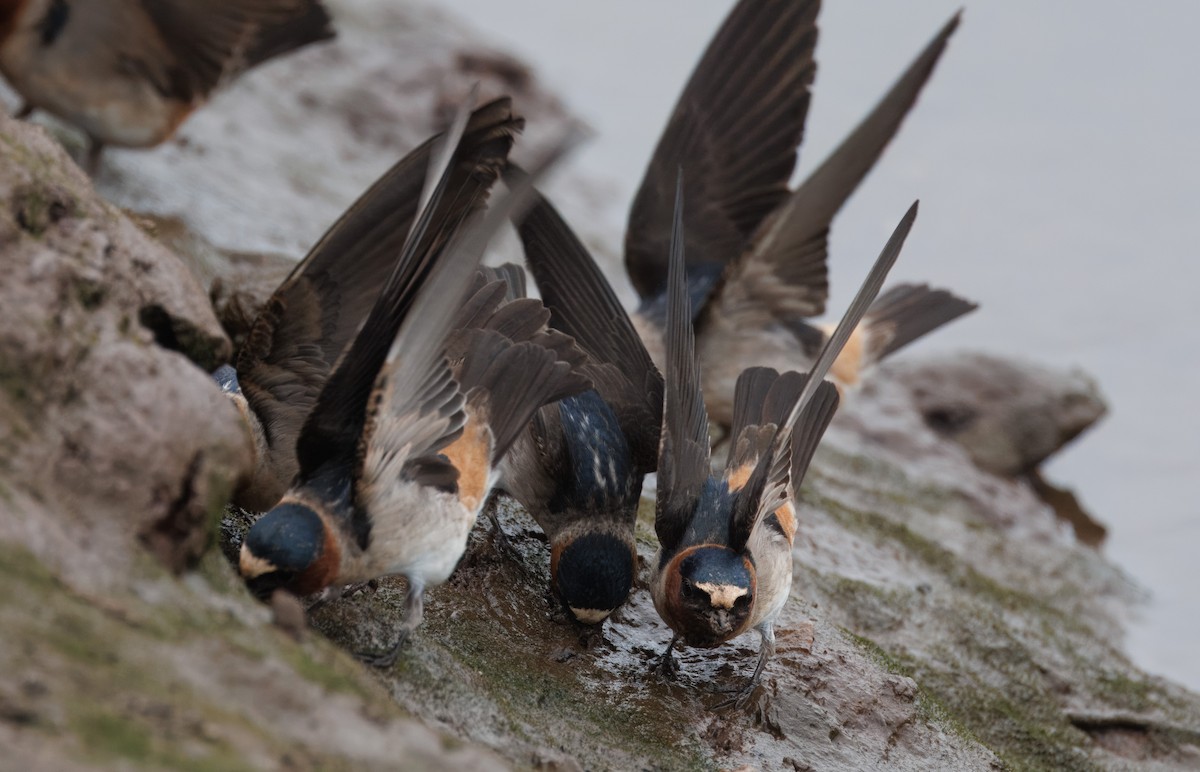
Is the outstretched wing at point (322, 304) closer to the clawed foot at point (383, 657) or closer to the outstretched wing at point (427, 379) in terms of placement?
the outstretched wing at point (427, 379)

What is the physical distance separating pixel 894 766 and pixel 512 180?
267cm

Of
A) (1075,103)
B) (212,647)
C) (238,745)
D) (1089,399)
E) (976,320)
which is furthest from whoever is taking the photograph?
(1075,103)

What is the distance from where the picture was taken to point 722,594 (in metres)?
4.92

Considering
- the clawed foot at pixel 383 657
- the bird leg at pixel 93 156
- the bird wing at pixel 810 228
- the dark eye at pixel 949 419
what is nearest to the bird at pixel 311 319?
the clawed foot at pixel 383 657

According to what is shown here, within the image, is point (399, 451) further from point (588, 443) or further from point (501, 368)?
point (588, 443)

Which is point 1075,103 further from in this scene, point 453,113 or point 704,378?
point 704,378

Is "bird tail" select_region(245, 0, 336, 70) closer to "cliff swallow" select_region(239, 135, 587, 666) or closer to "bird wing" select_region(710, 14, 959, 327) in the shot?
"bird wing" select_region(710, 14, 959, 327)

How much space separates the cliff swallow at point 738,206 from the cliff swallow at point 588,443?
1251 mm

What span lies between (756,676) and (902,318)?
13.9ft

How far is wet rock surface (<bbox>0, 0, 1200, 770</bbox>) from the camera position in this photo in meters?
3.00

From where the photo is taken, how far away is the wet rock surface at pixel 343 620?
3.00 metres

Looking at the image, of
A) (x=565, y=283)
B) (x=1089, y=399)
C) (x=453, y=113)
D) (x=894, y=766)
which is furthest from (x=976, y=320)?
(x=894, y=766)

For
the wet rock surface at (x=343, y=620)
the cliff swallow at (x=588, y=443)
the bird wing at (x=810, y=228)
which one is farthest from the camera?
the bird wing at (x=810, y=228)

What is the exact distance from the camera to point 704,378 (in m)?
8.22
